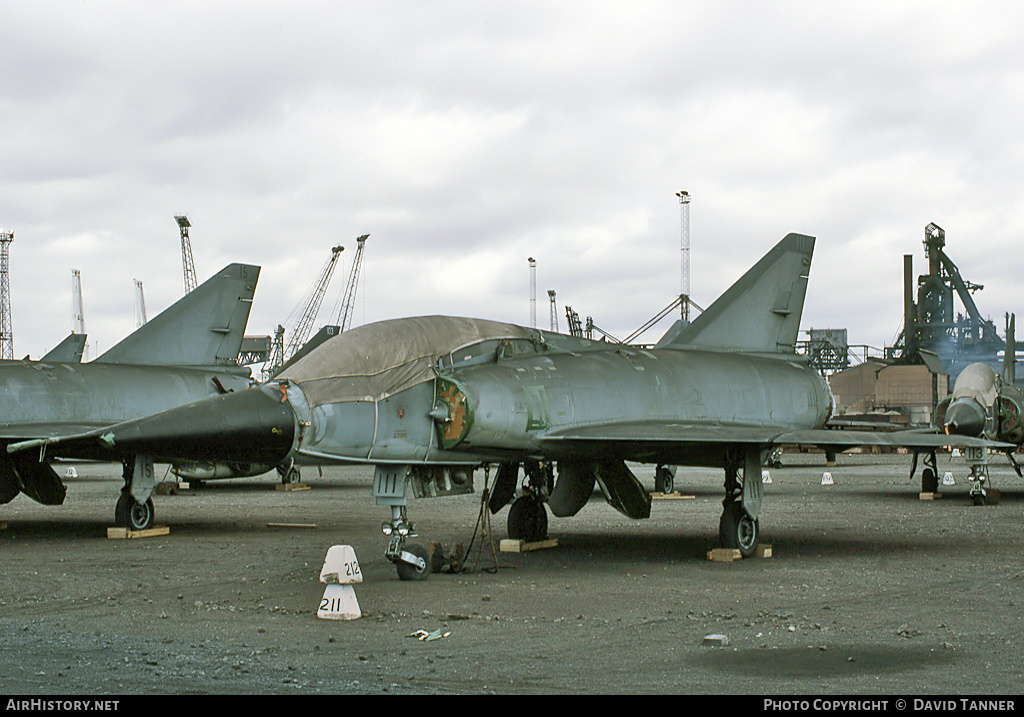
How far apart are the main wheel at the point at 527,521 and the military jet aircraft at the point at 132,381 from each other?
14.5ft

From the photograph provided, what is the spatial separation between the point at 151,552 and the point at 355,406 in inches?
202

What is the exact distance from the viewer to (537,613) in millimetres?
8695

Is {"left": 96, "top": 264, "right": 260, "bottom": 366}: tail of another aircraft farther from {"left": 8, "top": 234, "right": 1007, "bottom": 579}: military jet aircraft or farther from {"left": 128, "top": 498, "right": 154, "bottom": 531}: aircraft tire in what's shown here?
{"left": 8, "top": 234, "right": 1007, "bottom": 579}: military jet aircraft

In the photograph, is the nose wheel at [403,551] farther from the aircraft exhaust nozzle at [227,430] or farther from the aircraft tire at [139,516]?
the aircraft tire at [139,516]

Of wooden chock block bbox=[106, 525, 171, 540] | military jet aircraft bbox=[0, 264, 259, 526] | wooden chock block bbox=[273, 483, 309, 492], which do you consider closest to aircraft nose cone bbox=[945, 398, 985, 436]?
military jet aircraft bbox=[0, 264, 259, 526]

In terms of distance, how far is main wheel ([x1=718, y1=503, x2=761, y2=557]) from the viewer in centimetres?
1266

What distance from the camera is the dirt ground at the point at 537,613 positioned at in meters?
6.18

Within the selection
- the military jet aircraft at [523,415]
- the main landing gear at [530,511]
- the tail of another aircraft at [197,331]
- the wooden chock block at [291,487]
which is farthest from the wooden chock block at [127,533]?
the wooden chock block at [291,487]

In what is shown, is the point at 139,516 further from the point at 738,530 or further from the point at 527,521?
the point at 738,530

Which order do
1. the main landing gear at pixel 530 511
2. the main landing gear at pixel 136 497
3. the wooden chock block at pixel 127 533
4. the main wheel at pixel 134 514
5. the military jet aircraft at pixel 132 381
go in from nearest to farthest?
the main landing gear at pixel 530 511 → the main landing gear at pixel 136 497 → the wooden chock block at pixel 127 533 → the main wheel at pixel 134 514 → the military jet aircraft at pixel 132 381

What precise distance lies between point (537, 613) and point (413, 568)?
Result: 220 cm

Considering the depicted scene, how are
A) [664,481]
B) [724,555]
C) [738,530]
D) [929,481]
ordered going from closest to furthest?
1. [724,555]
2. [738,530]
3. [929,481]
4. [664,481]

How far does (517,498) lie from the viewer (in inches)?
Result: 556

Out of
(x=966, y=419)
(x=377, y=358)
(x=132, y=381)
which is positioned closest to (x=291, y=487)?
(x=132, y=381)
